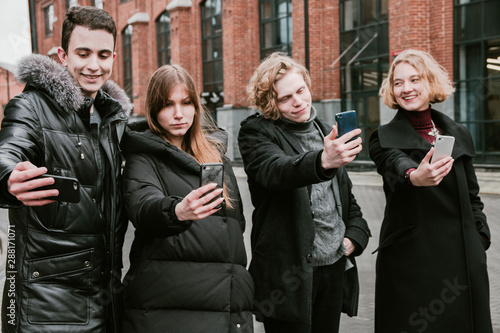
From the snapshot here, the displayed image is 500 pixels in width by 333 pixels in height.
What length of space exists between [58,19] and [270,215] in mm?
43639

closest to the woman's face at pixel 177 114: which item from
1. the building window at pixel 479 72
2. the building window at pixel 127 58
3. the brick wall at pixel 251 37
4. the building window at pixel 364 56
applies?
the brick wall at pixel 251 37

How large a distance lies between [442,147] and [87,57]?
1776 millimetres

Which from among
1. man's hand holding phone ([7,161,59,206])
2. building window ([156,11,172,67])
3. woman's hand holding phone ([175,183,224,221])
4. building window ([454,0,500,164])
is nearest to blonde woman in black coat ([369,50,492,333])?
woman's hand holding phone ([175,183,224,221])

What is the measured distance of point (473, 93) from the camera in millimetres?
18266

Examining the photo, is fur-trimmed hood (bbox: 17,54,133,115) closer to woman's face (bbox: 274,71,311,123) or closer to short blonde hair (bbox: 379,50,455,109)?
woman's face (bbox: 274,71,311,123)

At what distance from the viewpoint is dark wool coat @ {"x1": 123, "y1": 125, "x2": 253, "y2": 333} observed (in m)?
2.53

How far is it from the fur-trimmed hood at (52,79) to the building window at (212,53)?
26.1 meters

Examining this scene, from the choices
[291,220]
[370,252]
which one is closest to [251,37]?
[370,252]

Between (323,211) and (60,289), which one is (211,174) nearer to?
(60,289)

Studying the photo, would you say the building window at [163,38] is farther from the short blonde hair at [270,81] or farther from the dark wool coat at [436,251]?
the dark wool coat at [436,251]

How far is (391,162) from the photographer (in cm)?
326

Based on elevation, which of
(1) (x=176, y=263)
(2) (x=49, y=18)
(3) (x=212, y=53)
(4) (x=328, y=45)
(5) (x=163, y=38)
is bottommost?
(1) (x=176, y=263)

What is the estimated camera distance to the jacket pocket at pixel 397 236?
3277 millimetres

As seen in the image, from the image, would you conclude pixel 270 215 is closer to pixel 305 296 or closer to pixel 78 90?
pixel 305 296
